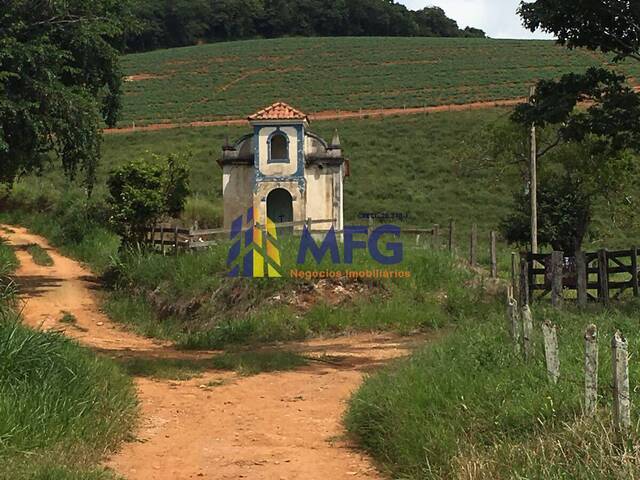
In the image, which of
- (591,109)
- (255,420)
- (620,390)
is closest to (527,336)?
(620,390)

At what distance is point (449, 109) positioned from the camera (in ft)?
204

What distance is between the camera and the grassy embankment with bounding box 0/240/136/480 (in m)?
5.76

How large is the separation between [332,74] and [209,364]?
7026cm

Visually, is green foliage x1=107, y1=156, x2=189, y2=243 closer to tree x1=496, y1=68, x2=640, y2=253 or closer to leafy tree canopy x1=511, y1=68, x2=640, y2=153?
tree x1=496, y1=68, x2=640, y2=253

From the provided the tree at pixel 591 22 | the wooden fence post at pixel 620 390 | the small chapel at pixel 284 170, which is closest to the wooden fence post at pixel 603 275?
the tree at pixel 591 22

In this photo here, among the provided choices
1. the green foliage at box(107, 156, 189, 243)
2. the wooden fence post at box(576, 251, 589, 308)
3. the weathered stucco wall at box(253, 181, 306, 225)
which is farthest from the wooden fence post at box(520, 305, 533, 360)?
the green foliage at box(107, 156, 189, 243)

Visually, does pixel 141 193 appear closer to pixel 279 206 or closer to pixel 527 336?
pixel 279 206

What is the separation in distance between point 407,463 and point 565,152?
24360mm

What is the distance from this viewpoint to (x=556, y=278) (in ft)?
52.5

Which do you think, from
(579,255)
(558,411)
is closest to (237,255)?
(579,255)

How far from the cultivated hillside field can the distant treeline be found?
12.7 m

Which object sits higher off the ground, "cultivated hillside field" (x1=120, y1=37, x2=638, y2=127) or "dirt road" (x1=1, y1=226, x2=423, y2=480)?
"cultivated hillside field" (x1=120, y1=37, x2=638, y2=127)

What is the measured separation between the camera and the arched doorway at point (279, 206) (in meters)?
26.6

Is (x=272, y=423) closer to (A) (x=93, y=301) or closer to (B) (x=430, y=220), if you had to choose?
(A) (x=93, y=301)
